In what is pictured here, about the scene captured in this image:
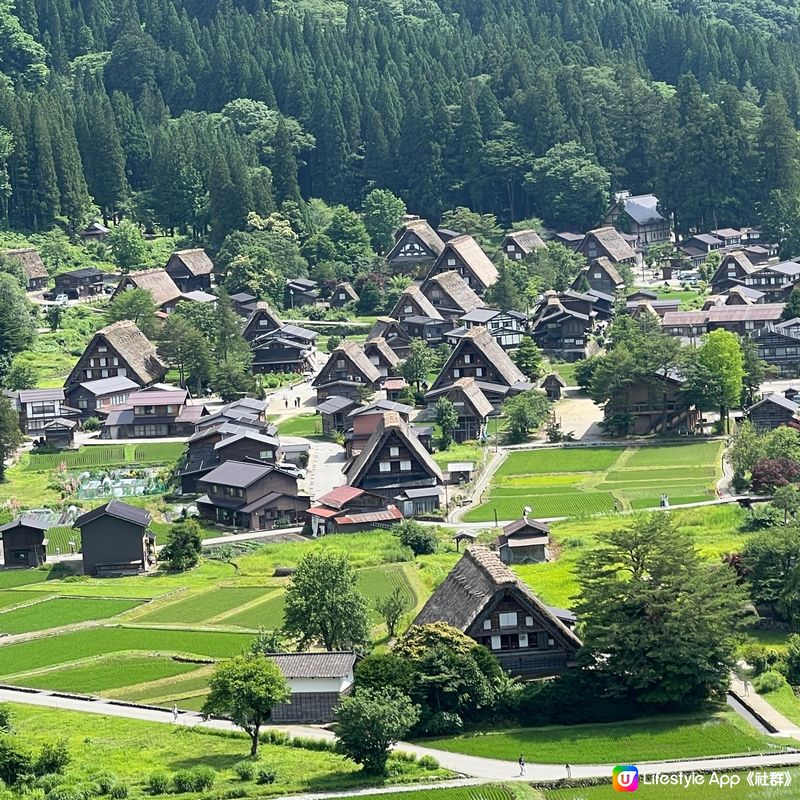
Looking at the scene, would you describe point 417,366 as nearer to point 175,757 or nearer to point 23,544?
point 23,544

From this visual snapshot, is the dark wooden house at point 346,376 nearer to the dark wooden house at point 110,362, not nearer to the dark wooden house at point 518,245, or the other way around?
the dark wooden house at point 110,362

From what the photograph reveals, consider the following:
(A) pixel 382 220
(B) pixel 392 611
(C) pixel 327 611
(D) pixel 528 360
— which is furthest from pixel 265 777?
(A) pixel 382 220

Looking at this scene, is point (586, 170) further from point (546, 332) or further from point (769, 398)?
point (769, 398)

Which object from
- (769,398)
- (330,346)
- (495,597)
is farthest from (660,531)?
(330,346)

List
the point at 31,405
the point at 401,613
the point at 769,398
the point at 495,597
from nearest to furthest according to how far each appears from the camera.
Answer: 1. the point at 495,597
2. the point at 401,613
3. the point at 769,398
4. the point at 31,405

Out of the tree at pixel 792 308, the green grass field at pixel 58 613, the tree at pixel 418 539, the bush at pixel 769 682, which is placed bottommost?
the green grass field at pixel 58 613

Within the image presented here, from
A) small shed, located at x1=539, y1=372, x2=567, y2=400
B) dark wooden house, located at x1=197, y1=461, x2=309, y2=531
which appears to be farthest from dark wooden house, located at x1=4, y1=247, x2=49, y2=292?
dark wooden house, located at x1=197, y1=461, x2=309, y2=531

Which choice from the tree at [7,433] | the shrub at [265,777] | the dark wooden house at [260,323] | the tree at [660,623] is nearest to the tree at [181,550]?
the tree at [7,433]
